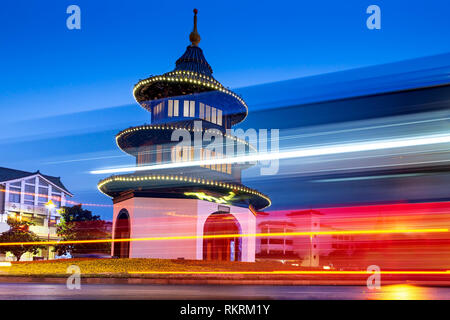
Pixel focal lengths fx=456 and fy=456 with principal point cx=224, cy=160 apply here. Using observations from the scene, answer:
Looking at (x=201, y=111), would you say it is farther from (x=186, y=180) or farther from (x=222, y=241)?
(x=222, y=241)

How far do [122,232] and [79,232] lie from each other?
1792 centimetres

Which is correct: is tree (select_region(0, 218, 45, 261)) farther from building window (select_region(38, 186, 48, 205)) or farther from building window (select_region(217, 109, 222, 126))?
building window (select_region(217, 109, 222, 126))

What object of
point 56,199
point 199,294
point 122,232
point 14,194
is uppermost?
point 14,194

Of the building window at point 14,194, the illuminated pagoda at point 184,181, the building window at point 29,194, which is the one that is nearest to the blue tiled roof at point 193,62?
the illuminated pagoda at point 184,181

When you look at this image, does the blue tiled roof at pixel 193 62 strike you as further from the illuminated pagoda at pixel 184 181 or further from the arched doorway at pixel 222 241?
the arched doorway at pixel 222 241

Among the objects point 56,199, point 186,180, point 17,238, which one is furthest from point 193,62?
point 56,199

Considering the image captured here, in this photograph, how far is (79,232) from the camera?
43.1m

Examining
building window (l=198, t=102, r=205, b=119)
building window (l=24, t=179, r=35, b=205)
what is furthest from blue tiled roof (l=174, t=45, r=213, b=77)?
building window (l=24, t=179, r=35, b=205)

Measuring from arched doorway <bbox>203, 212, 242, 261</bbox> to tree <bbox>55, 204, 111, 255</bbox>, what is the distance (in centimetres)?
1098

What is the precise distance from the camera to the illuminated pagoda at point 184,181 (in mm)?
25844

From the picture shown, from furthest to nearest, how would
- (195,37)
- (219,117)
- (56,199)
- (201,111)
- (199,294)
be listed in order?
(56,199) < (195,37) < (219,117) < (201,111) < (199,294)

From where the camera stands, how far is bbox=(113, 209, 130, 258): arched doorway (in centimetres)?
2656
